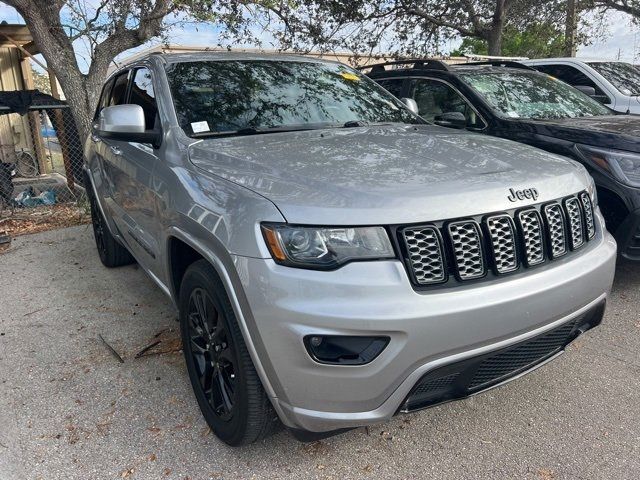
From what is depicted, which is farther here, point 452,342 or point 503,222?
point 503,222

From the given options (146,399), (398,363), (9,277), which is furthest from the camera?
(9,277)

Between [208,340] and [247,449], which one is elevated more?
[208,340]

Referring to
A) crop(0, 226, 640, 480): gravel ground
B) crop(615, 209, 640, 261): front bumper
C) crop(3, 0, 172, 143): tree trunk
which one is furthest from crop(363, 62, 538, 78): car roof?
crop(3, 0, 172, 143): tree trunk

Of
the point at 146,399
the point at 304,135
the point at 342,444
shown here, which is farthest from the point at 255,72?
the point at 342,444

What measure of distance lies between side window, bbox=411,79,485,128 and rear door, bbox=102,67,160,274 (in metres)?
2.95

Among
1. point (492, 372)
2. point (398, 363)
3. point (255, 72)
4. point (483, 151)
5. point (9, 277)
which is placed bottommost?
point (9, 277)

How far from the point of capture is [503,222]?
6.89 feet

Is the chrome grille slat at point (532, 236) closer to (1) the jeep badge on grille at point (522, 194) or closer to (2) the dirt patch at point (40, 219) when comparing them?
(1) the jeep badge on grille at point (522, 194)

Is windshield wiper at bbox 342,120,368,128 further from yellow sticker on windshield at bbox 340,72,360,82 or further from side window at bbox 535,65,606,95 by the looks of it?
side window at bbox 535,65,606,95

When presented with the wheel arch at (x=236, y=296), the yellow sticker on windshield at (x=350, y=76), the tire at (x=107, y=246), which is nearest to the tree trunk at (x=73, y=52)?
the tire at (x=107, y=246)

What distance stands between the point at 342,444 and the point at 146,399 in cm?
115

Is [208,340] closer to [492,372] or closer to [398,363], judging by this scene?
[398,363]

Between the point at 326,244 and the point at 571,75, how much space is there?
24.6 ft

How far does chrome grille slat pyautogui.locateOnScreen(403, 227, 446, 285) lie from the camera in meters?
1.92
